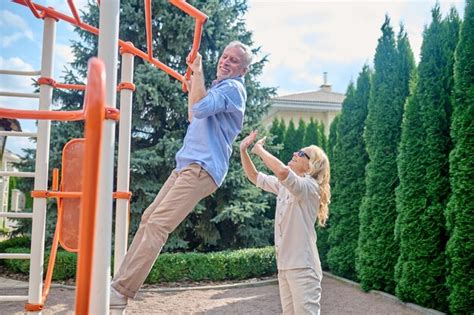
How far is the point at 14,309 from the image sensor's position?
4.92 meters

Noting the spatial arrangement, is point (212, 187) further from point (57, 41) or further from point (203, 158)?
point (57, 41)

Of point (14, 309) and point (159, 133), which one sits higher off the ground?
point (159, 133)

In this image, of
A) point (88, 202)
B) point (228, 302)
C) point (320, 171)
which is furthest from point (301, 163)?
point (228, 302)

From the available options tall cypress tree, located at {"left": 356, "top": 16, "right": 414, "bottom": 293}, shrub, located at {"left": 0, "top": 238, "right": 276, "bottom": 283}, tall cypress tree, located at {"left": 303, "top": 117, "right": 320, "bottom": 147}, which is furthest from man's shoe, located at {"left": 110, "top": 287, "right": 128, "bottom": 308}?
tall cypress tree, located at {"left": 303, "top": 117, "right": 320, "bottom": 147}

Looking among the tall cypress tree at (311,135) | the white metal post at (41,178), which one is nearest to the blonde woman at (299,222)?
the white metal post at (41,178)

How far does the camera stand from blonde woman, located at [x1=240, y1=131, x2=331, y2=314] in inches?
95.3

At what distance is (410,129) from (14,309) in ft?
15.5

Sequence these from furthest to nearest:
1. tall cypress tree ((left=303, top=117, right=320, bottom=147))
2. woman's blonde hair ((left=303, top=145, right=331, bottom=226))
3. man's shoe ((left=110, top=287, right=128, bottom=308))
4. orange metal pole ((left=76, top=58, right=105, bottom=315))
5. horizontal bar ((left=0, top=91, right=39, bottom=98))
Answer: tall cypress tree ((left=303, top=117, right=320, bottom=147)), horizontal bar ((left=0, top=91, right=39, bottom=98)), woman's blonde hair ((left=303, top=145, right=331, bottom=226)), man's shoe ((left=110, top=287, right=128, bottom=308)), orange metal pole ((left=76, top=58, right=105, bottom=315))

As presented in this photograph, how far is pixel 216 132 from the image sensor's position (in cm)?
220

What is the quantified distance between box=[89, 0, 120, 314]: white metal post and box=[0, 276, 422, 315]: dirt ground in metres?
3.88

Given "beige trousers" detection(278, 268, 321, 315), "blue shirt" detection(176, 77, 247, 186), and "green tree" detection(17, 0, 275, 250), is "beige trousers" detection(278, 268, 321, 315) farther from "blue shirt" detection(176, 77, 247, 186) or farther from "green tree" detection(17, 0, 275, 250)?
"green tree" detection(17, 0, 275, 250)

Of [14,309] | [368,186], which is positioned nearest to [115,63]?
Result: [14,309]

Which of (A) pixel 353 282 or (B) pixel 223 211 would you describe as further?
(B) pixel 223 211

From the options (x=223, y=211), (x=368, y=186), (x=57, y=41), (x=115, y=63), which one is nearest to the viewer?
(x=115, y=63)
